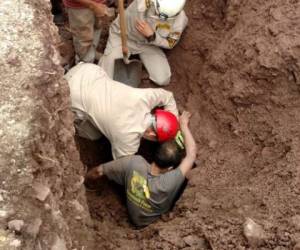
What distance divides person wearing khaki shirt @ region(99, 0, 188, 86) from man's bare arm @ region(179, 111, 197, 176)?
698 mm

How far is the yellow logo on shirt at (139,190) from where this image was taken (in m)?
4.49

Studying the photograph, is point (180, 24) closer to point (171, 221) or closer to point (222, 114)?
point (222, 114)

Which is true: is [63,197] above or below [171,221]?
above

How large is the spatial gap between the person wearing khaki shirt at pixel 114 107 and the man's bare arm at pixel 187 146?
0.37 m

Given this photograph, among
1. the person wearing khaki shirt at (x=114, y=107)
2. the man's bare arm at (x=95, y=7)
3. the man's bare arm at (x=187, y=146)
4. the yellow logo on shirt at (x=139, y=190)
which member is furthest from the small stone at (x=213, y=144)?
the man's bare arm at (x=95, y=7)

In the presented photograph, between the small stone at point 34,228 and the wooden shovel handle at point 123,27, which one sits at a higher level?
the small stone at point 34,228

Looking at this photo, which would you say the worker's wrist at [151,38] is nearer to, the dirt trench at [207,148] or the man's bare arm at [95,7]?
the dirt trench at [207,148]

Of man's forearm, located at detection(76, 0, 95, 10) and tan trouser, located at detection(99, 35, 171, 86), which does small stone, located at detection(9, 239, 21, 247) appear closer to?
man's forearm, located at detection(76, 0, 95, 10)

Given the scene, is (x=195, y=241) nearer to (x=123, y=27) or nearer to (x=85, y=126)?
(x=85, y=126)

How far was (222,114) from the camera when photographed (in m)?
5.00

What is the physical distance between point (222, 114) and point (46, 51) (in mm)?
2128

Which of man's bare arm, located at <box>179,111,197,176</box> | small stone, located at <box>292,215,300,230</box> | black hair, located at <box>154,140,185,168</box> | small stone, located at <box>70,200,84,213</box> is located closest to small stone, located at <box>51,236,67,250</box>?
small stone, located at <box>70,200,84,213</box>

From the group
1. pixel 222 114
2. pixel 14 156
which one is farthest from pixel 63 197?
pixel 222 114

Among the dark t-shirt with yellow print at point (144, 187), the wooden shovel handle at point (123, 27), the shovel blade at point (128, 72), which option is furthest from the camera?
the shovel blade at point (128, 72)
